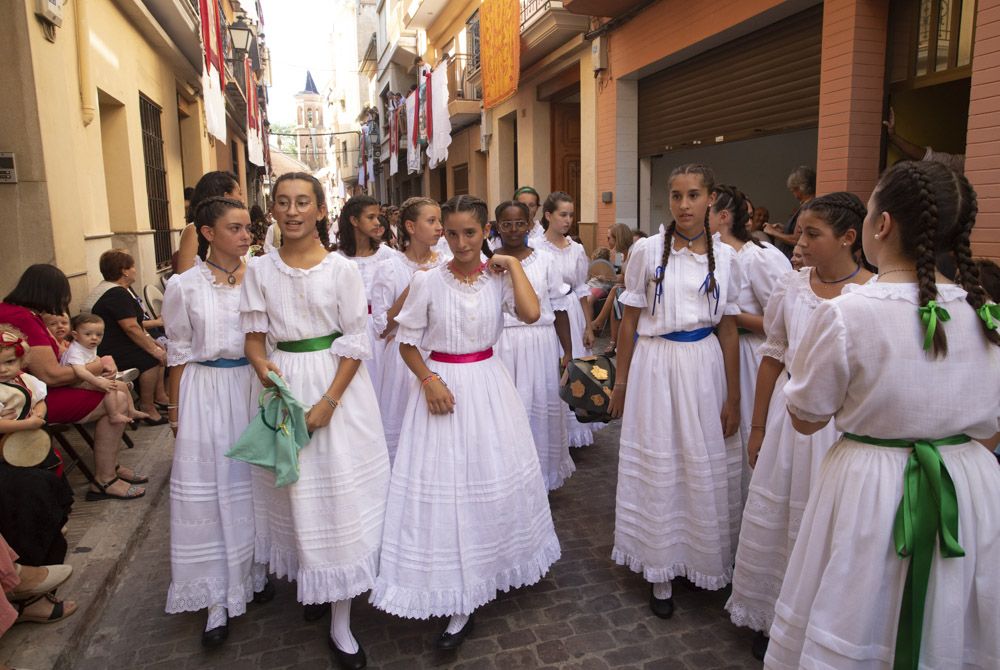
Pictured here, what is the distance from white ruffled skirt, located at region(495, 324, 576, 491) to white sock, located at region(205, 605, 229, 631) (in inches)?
86.4

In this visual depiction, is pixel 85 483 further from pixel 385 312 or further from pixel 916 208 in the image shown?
pixel 916 208

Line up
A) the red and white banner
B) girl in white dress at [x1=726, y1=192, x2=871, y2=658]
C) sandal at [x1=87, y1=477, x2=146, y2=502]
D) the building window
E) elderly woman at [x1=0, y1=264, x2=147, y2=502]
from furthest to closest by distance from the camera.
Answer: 1. the building window
2. the red and white banner
3. sandal at [x1=87, y1=477, x2=146, y2=502]
4. elderly woman at [x1=0, y1=264, x2=147, y2=502]
5. girl in white dress at [x1=726, y1=192, x2=871, y2=658]

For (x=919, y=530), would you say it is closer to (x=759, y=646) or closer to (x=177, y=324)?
(x=759, y=646)

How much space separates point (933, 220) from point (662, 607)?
2296 mm

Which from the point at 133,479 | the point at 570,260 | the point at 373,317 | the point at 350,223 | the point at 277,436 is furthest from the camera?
the point at 570,260

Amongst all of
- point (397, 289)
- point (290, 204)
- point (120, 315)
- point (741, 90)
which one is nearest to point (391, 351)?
point (397, 289)

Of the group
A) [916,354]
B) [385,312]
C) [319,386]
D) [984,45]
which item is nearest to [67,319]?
[385,312]

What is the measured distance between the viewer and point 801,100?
7.75m

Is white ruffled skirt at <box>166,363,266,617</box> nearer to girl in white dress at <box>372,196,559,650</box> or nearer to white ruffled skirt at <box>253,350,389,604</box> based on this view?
white ruffled skirt at <box>253,350,389,604</box>

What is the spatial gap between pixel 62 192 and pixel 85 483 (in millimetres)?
2363

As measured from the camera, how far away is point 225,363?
3283 millimetres

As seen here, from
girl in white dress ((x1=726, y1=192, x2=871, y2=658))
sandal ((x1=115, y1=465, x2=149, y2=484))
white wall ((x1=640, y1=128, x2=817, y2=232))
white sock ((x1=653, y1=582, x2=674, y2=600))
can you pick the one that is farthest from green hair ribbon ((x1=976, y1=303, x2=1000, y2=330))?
white wall ((x1=640, y1=128, x2=817, y2=232))

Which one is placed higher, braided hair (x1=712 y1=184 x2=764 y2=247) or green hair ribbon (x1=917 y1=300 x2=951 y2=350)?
braided hair (x1=712 y1=184 x2=764 y2=247)

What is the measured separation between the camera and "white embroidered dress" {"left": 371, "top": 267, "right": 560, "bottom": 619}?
3.03 m
